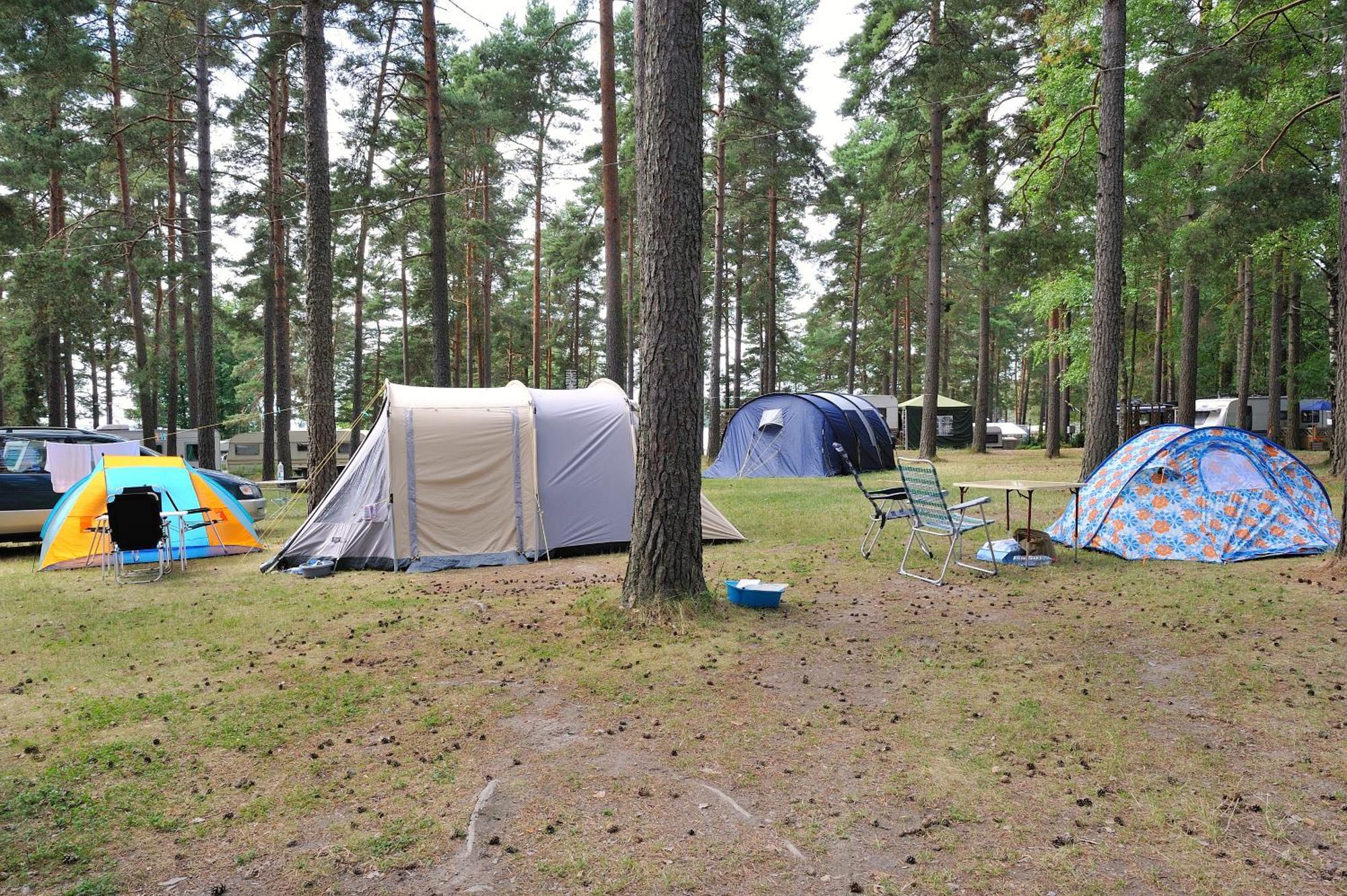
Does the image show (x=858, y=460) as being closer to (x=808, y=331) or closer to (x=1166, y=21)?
(x=1166, y=21)

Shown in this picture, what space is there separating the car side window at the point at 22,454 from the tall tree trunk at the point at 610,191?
20.9 feet

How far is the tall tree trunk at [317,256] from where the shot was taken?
8.54 meters

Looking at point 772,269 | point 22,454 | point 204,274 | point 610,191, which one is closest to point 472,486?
point 22,454

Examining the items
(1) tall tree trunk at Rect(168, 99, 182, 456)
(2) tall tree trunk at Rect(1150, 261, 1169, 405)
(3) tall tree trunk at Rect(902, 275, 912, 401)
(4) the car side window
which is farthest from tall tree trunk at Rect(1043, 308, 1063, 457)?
(4) the car side window

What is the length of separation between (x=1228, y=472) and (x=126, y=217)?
1702cm

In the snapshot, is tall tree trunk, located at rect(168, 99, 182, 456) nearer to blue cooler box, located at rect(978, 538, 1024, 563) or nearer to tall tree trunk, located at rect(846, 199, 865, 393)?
blue cooler box, located at rect(978, 538, 1024, 563)

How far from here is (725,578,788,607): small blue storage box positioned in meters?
5.27

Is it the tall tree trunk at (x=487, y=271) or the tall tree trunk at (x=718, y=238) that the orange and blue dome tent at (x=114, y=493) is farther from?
the tall tree trunk at (x=487, y=271)

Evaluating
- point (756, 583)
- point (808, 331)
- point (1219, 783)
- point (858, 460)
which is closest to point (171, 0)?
point (756, 583)

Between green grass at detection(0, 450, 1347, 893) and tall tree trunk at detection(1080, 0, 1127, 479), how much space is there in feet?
9.22

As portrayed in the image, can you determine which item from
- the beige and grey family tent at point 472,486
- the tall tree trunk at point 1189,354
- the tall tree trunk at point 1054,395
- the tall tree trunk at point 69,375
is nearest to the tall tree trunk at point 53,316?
the tall tree trunk at point 69,375

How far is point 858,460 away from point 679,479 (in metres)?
11.5

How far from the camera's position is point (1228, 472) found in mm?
6660

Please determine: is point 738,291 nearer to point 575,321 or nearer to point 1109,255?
point 575,321
